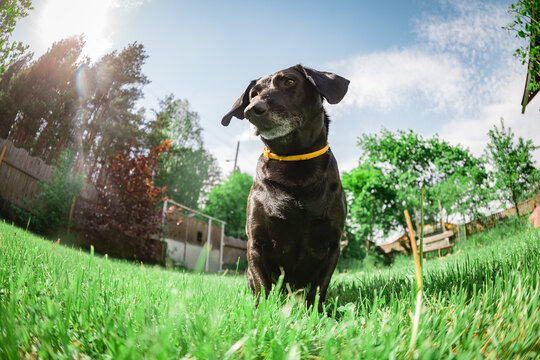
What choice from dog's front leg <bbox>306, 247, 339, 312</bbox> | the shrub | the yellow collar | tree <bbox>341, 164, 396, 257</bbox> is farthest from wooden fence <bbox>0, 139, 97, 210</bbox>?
tree <bbox>341, 164, 396, 257</bbox>

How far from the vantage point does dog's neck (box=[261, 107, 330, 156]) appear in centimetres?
245

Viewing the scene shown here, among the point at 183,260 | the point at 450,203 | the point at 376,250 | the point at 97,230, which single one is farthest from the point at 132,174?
the point at 450,203

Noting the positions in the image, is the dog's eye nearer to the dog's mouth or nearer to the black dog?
the black dog

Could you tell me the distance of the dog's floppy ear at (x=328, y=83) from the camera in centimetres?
248

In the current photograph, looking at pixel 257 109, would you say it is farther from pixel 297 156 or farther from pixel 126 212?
pixel 126 212

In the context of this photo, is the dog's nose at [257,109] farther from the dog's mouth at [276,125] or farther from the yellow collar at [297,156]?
the yellow collar at [297,156]

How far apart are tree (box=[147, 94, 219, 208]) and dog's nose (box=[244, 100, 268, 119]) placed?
2923 cm

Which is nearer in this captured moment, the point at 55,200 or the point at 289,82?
the point at 289,82

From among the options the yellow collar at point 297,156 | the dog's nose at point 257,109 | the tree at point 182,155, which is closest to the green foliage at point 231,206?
the tree at point 182,155

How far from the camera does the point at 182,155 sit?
107 ft

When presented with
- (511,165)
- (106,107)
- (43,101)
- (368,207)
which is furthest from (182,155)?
(511,165)

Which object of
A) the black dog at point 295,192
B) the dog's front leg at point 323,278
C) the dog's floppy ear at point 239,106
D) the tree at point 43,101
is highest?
the tree at point 43,101

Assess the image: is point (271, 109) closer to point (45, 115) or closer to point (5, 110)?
point (5, 110)

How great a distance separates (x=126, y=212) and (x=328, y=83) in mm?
10068
